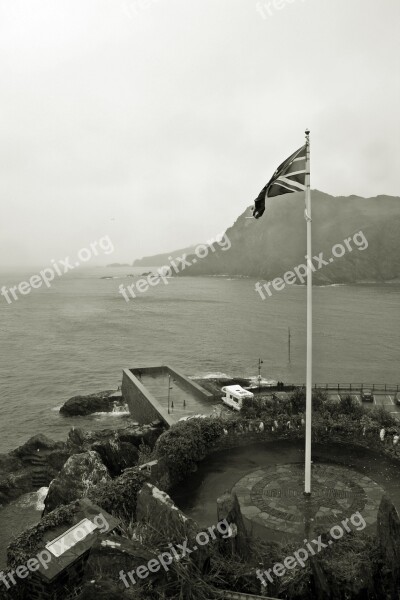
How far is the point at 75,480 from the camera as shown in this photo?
18.4 m

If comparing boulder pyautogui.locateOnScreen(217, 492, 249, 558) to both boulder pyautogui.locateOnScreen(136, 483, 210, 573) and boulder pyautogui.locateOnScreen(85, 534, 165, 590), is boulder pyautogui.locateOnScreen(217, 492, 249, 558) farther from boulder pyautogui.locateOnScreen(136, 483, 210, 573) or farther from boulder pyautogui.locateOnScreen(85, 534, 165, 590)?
boulder pyautogui.locateOnScreen(85, 534, 165, 590)

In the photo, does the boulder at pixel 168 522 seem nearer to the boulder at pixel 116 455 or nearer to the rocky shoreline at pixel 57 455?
the boulder at pixel 116 455

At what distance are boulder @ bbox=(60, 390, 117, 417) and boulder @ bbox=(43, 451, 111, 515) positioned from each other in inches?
896

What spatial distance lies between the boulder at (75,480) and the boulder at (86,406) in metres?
22.8

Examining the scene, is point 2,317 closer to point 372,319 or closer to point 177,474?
point 372,319

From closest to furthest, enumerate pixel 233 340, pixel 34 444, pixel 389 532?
1. pixel 389 532
2. pixel 34 444
3. pixel 233 340

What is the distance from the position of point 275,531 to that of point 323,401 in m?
10.4

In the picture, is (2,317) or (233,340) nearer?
(233,340)

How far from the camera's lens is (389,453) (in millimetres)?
17391

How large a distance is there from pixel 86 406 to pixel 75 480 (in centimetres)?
2503

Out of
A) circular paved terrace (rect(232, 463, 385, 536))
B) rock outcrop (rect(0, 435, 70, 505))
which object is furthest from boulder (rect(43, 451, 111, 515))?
rock outcrop (rect(0, 435, 70, 505))

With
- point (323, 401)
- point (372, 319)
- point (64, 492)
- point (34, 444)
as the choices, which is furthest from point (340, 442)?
point (372, 319)

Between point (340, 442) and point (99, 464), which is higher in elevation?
point (340, 442)

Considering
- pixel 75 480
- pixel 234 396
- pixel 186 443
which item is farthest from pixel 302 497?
pixel 234 396
